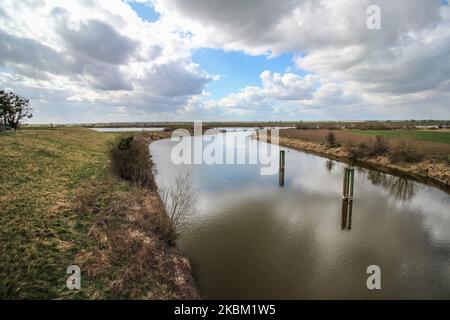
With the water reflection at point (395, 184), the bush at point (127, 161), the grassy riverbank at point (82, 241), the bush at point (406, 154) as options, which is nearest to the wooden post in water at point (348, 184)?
the water reflection at point (395, 184)

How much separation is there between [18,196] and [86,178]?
479 cm

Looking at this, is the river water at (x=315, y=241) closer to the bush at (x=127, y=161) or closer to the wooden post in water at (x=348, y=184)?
the wooden post in water at (x=348, y=184)

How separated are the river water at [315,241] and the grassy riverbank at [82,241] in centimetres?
172

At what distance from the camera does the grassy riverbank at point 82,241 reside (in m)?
5.87

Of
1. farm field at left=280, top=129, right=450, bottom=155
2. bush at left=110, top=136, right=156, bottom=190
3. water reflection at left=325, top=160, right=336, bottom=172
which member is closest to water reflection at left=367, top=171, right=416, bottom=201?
water reflection at left=325, top=160, right=336, bottom=172

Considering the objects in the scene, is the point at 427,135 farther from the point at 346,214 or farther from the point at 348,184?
the point at 346,214

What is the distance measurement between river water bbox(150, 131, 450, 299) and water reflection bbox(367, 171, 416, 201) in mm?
159

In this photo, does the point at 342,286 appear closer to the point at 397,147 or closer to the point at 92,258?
the point at 92,258

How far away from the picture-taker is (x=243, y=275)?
27.2 ft

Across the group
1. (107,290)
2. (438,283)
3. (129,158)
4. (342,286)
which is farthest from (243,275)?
(129,158)

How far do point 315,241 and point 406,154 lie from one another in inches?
900

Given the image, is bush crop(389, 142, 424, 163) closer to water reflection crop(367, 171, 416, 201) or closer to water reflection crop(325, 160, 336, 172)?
water reflection crop(367, 171, 416, 201)

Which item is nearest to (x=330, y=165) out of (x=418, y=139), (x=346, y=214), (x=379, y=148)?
(x=379, y=148)

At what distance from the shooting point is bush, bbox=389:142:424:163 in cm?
2583
